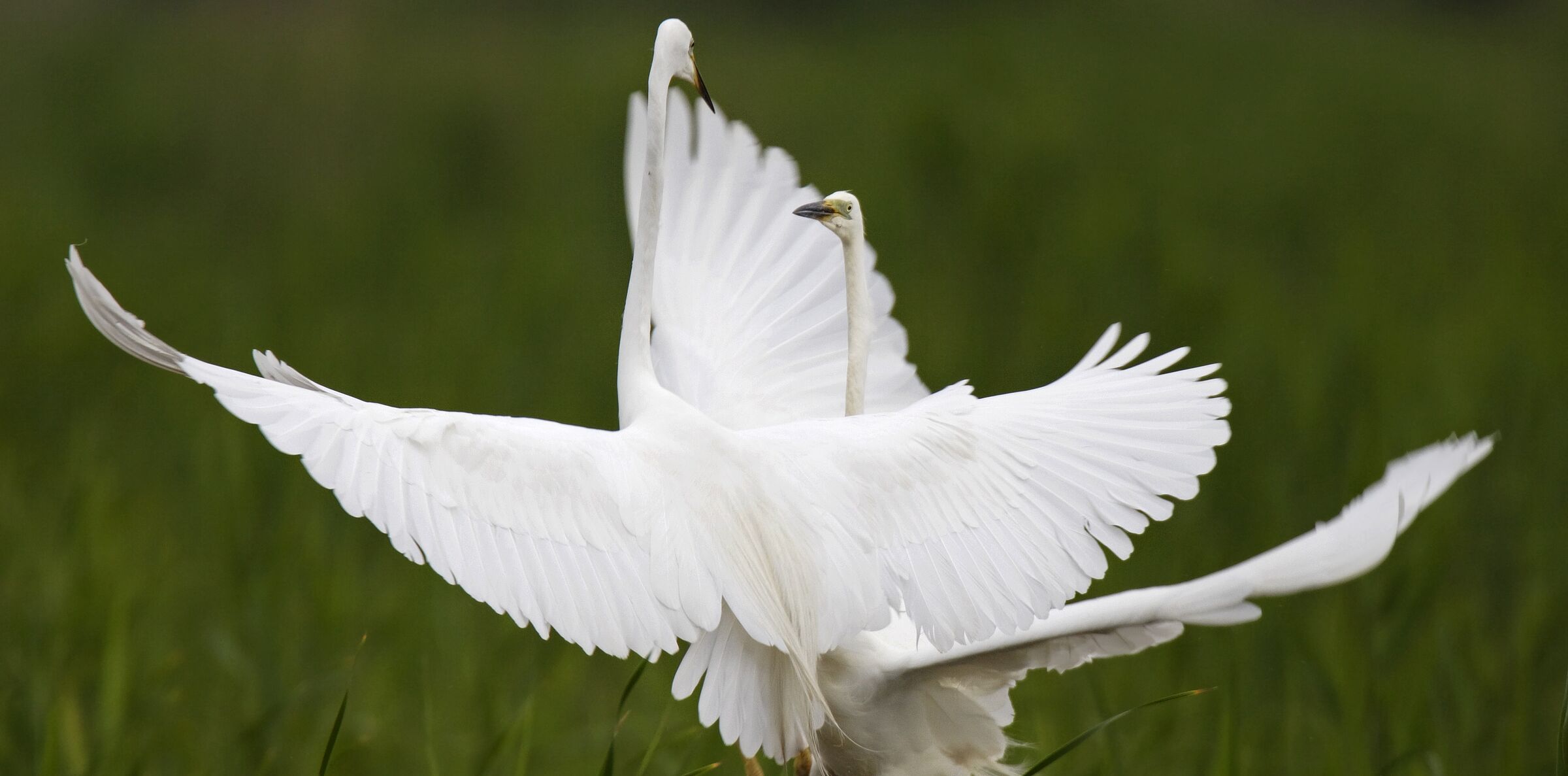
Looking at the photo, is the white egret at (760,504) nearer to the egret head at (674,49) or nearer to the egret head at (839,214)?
the egret head at (674,49)

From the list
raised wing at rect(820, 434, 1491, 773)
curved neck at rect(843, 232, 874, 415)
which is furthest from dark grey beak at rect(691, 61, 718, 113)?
raised wing at rect(820, 434, 1491, 773)

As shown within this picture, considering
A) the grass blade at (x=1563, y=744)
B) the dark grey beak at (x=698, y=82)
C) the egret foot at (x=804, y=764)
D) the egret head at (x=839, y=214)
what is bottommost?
the egret foot at (x=804, y=764)

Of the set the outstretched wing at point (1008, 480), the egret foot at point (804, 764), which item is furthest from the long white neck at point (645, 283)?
the egret foot at point (804, 764)

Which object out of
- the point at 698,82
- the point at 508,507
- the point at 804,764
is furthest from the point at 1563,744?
the point at 698,82

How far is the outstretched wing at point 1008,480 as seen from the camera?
215 centimetres

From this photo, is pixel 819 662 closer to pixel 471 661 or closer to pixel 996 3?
pixel 471 661

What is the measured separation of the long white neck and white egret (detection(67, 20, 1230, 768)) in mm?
23

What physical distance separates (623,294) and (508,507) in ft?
14.5

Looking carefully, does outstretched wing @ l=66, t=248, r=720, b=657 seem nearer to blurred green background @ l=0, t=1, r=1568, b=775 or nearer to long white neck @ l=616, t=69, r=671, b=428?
long white neck @ l=616, t=69, r=671, b=428

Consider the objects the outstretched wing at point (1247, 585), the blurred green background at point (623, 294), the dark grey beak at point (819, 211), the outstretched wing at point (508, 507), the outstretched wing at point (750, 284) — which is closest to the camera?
the outstretched wing at point (508, 507)

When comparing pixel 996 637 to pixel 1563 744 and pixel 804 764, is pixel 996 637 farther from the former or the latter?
pixel 1563 744

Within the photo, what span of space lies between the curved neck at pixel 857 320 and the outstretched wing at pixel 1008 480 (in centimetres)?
33

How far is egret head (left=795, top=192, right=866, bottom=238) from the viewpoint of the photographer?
106 inches

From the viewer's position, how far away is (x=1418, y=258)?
21.1ft
